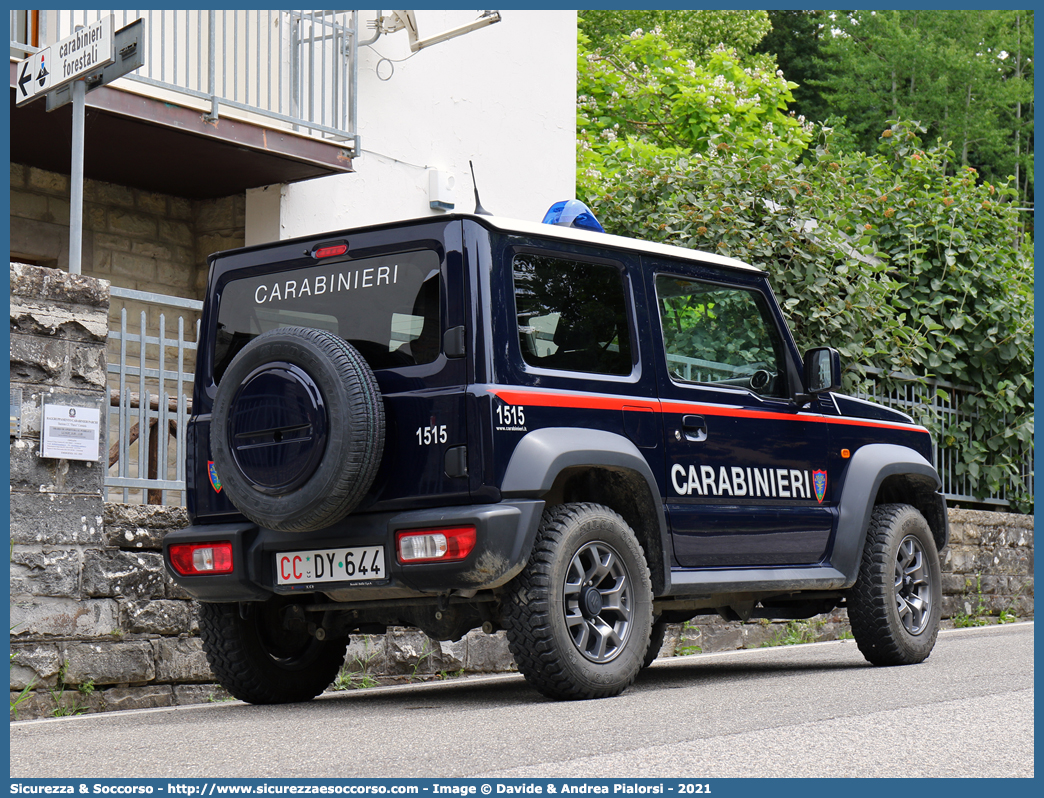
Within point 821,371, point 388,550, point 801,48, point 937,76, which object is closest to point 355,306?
point 388,550

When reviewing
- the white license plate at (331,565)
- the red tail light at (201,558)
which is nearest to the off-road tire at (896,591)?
the white license plate at (331,565)

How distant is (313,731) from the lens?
5.18 metres

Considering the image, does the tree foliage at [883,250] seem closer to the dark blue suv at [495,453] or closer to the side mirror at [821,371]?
the side mirror at [821,371]

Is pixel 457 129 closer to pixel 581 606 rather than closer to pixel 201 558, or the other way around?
pixel 201 558

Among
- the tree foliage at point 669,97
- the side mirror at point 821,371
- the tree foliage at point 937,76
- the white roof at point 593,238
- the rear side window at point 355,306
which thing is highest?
the tree foliage at point 937,76

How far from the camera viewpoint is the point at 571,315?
612 centimetres

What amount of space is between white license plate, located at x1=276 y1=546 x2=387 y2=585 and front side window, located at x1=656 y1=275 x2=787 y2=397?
1.74 m

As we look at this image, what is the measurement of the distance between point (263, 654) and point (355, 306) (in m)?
1.72

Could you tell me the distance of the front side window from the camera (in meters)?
6.62

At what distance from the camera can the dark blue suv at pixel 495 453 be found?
18.2ft

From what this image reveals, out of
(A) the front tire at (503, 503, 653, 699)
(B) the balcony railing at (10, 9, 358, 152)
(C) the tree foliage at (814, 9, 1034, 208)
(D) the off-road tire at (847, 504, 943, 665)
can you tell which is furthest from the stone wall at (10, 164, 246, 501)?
(C) the tree foliage at (814, 9, 1034, 208)

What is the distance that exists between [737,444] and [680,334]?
60 centimetres

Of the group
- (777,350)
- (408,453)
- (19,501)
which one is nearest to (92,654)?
(19,501)

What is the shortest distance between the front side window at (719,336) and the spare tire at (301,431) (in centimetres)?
165
